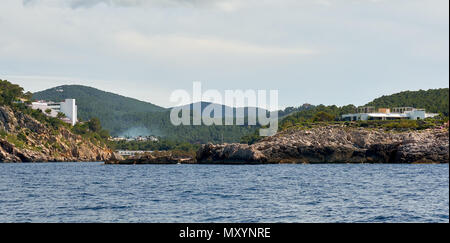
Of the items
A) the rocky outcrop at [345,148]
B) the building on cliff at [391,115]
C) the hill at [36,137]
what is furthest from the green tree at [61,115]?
the building on cliff at [391,115]

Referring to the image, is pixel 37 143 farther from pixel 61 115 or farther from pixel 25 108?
pixel 61 115

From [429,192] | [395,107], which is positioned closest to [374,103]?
[395,107]

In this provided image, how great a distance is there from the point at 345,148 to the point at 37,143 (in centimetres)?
9826

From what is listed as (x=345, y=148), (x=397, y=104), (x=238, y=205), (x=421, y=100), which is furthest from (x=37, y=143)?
(x=238, y=205)

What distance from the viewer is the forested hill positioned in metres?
144

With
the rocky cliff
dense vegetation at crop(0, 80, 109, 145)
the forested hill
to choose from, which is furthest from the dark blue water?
dense vegetation at crop(0, 80, 109, 145)

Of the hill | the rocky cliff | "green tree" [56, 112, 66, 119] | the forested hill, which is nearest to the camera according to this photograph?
the forested hill

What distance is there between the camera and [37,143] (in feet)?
547

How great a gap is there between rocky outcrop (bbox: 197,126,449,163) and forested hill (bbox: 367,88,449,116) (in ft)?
116

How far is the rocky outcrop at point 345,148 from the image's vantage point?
102 m

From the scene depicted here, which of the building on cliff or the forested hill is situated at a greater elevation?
the forested hill

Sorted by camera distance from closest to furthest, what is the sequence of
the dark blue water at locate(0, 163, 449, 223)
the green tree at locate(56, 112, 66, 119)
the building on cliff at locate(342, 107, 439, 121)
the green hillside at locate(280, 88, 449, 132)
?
the dark blue water at locate(0, 163, 449, 223) → the building on cliff at locate(342, 107, 439, 121) → the green hillside at locate(280, 88, 449, 132) → the green tree at locate(56, 112, 66, 119)

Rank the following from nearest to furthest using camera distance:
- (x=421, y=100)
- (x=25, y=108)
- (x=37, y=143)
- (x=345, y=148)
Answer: (x=345, y=148) → (x=421, y=100) → (x=37, y=143) → (x=25, y=108)

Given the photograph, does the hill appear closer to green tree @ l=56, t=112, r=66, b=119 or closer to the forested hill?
green tree @ l=56, t=112, r=66, b=119
